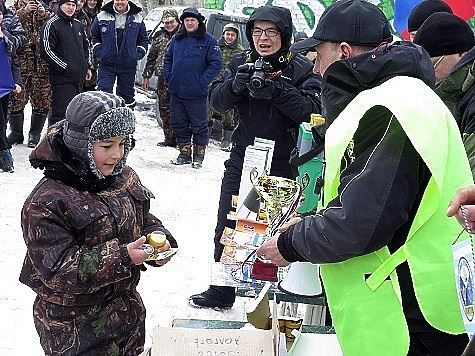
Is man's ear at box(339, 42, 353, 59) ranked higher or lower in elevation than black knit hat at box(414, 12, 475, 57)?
higher

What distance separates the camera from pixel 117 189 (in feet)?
9.50

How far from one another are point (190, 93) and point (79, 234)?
6523 millimetres

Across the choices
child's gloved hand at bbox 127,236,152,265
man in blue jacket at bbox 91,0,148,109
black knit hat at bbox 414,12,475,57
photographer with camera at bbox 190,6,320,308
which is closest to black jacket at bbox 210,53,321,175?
photographer with camera at bbox 190,6,320,308

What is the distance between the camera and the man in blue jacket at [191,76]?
914cm

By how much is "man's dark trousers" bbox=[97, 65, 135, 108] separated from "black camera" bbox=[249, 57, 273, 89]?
637 cm

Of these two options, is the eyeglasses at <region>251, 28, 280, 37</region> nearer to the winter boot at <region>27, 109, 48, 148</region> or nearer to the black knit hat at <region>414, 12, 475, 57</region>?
the black knit hat at <region>414, 12, 475, 57</region>

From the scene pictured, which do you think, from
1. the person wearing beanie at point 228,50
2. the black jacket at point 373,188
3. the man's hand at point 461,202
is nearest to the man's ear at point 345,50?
the black jacket at point 373,188

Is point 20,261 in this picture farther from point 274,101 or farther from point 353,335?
point 353,335

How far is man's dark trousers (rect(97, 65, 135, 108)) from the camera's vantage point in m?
10.4

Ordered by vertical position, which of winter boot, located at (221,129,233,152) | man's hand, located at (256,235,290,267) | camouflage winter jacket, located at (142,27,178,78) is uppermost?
man's hand, located at (256,235,290,267)

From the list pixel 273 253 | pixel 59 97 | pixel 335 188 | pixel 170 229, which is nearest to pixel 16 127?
pixel 59 97

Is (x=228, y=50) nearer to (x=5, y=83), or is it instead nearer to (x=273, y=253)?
(x=5, y=83)

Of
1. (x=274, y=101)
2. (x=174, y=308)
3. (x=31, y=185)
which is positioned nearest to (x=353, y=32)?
(x=274, y=101)

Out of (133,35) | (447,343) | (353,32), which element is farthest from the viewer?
(133,35)
